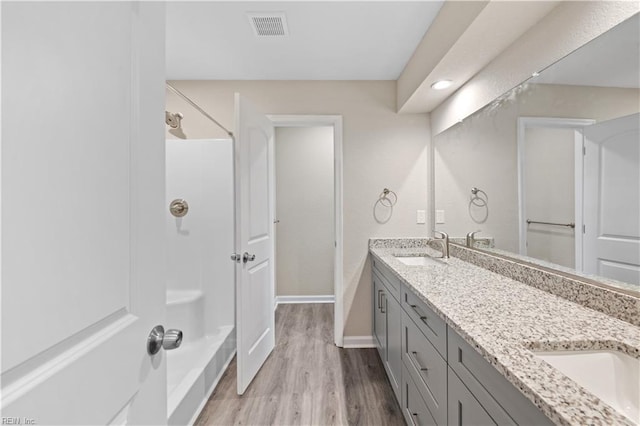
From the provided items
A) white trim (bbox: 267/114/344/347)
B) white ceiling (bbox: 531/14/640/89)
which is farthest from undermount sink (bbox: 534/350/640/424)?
white trim (bbox: 267/114/344/347)

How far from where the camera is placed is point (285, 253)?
392cm

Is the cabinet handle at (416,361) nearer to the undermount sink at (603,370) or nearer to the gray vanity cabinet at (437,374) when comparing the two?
the gray vanity cabinet at (437,374)

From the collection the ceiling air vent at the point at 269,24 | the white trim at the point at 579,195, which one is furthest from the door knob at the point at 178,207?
the white trim at the point at 579,195

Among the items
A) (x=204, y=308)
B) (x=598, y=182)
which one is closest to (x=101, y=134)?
(x=598, y=182)

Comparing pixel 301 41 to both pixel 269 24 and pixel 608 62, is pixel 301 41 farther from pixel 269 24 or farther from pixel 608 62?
pixel 608 62

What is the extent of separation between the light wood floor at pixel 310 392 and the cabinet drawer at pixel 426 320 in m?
0.74

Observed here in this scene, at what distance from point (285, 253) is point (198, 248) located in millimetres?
1499

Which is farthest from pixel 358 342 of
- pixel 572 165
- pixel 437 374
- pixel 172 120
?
pixel 172 120

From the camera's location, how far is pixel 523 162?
1557 mm

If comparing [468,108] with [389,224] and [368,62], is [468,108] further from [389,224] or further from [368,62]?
[389,224]

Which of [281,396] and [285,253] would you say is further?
[285,253]

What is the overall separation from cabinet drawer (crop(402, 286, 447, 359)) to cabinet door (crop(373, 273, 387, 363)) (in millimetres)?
587

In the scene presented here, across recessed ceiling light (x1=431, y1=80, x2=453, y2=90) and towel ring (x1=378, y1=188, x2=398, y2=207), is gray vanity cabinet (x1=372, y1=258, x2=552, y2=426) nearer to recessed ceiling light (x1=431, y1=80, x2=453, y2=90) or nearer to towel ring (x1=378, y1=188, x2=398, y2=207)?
towel ring (x1=378, y1=188, x2=398, y2=207)

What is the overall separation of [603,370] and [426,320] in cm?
59
